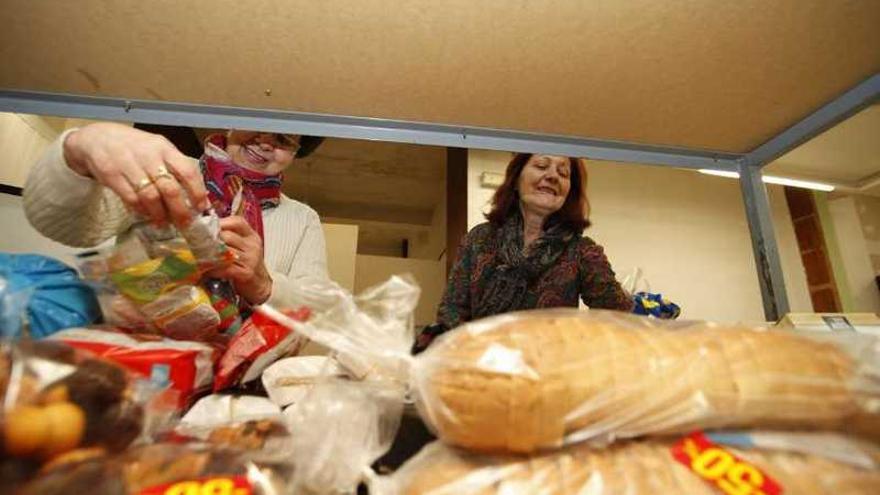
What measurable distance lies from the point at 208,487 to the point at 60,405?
0.34 ft

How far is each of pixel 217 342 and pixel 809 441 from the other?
59 centimetres

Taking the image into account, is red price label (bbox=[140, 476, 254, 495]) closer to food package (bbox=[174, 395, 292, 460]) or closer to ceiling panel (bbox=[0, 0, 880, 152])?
food package (bbox=[174, 395, 292, 460])

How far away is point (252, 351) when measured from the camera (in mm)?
474

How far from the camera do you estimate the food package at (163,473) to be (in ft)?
0.71

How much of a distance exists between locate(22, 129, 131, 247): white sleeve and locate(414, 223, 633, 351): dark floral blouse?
644 millimetres

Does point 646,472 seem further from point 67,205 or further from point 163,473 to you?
point 67,205

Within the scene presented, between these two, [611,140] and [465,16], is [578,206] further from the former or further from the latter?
[465,16]

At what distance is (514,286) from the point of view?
1.04 m

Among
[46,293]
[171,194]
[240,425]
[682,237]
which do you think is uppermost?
[682,237]

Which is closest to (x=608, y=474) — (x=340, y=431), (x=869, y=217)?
(x=340, y=431)

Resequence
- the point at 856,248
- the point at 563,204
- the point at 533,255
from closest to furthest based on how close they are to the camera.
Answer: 1. the point at 533,255
2. the point at 563,204
3. the point at 856,248

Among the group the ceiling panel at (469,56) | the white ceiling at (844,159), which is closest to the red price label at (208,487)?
the ceiling panel at (469,56)

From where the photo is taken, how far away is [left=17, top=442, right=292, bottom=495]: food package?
215 millimetres

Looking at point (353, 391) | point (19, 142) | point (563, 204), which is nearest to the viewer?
point (353, 391)
